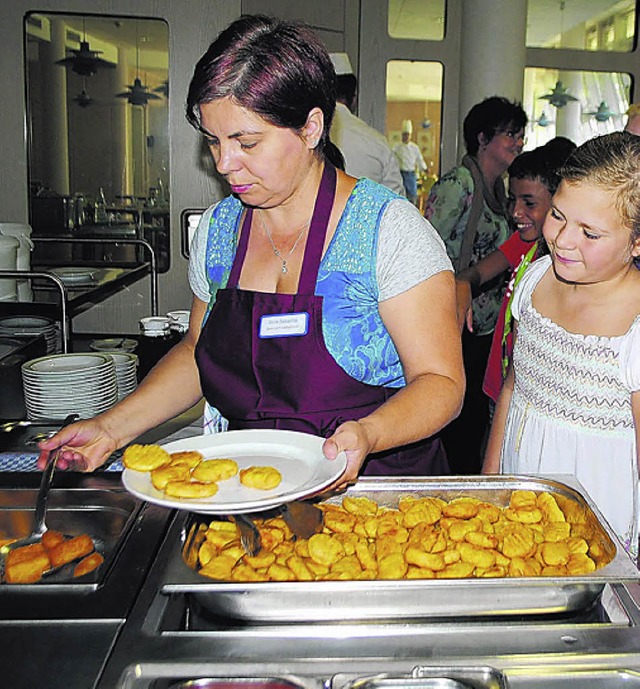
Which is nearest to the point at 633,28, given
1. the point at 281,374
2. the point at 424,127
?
the point at 424,127

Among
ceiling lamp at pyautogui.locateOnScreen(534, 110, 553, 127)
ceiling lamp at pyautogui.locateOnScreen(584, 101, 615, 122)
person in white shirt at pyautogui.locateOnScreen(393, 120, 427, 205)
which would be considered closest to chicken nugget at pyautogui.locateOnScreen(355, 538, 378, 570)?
person in white shirt at pyautogui.locateOnScreen(393, 120, 427, 205)

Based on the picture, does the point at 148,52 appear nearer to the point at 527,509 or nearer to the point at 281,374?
the point at 281,374

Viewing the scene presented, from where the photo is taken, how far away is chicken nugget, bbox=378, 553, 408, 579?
963 mm

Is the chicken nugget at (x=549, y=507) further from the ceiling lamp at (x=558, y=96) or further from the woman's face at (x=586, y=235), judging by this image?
the ceiling lamp at (x=558, y=96)

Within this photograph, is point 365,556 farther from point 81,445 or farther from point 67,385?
point 67,385

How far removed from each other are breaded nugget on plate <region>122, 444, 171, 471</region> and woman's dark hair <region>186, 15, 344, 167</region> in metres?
0.49

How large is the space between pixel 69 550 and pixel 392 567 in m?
0.44

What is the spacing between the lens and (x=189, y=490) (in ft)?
3.20

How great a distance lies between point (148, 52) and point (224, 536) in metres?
2.92

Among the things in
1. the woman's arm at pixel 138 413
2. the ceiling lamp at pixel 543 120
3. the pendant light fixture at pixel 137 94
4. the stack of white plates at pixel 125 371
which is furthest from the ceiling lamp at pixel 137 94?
the ceiling lamp at pixel 543 120

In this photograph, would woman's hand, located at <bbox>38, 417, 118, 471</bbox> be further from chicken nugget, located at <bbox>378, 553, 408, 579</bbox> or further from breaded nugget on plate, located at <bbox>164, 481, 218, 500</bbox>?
chicken nugget, located at <bbox>378, 553, 408, 579</bbox>

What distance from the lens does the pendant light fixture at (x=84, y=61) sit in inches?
140

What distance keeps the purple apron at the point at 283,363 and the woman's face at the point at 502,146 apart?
1936 millimetres

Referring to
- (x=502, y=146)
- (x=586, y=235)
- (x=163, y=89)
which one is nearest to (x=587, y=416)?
(x=586, y=235)
